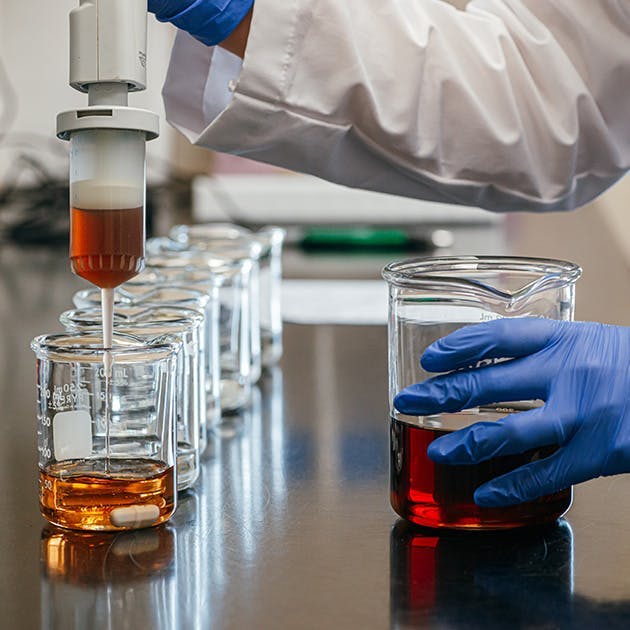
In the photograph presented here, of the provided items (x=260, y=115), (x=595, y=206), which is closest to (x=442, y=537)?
(x=260, y=115)

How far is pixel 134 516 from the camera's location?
0.84 m

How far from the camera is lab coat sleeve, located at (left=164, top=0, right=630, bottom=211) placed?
4.14 ft

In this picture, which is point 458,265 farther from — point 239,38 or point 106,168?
point 239,38

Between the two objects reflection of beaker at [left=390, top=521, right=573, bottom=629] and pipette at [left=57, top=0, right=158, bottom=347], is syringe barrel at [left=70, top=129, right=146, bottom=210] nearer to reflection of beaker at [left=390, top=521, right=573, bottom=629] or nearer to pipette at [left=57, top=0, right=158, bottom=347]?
pipette at [left=57, top=0, right=158, bottom=347]

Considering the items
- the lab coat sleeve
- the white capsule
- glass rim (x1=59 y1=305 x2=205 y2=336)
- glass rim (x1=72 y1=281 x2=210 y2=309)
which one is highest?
the lab coat sleeve

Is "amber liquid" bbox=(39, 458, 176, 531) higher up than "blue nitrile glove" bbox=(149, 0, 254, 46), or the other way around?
"blue nitrile glove" bbox=(149, 0, 254, 46)

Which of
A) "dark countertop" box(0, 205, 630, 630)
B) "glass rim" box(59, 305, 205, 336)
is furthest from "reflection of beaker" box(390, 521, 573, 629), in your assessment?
"glass rim" box(59, 305, 205, 336)

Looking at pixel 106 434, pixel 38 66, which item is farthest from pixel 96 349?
pixel 38 66

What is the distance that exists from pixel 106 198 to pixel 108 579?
0.29 metres

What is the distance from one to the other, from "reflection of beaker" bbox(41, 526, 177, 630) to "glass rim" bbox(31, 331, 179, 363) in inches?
5.5

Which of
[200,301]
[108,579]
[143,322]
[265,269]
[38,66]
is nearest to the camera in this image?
[108,579]

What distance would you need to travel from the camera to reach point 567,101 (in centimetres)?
143

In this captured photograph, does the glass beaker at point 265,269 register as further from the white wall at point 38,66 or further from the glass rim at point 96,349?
the white wall at point 38,66

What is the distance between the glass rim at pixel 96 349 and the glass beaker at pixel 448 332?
A: 0.20 metres
